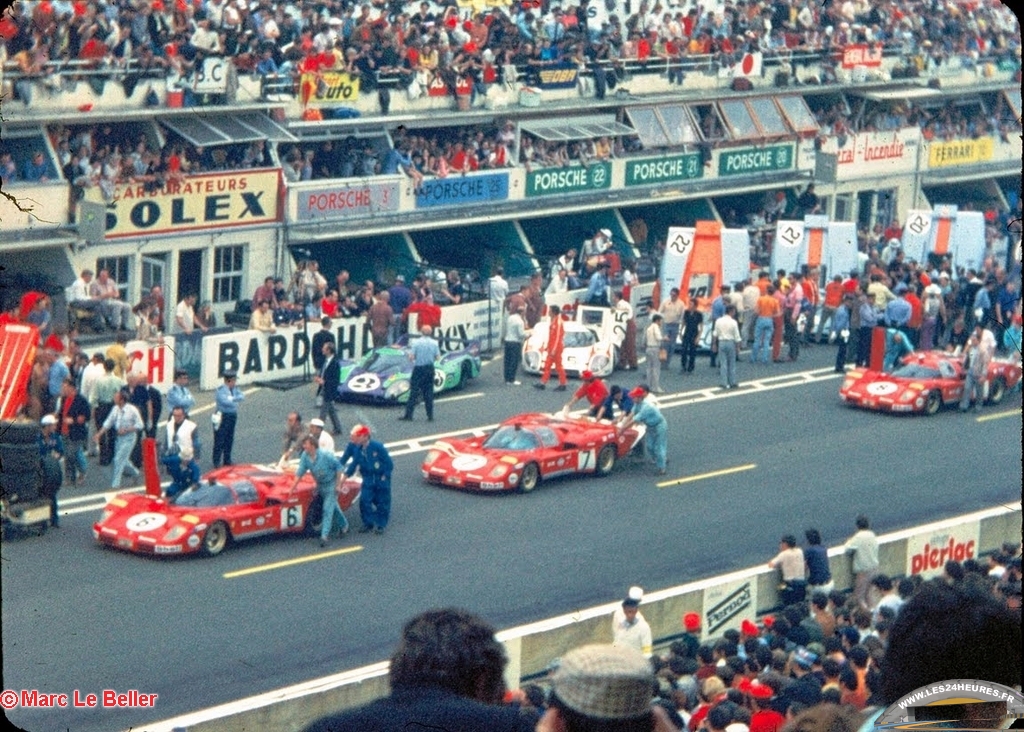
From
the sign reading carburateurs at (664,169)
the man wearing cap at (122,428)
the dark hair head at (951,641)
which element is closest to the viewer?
the dark hair head at (951,641)

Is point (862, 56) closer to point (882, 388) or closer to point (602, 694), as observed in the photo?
point (882, 388)

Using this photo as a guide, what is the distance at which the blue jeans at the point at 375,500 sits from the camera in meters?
21.5

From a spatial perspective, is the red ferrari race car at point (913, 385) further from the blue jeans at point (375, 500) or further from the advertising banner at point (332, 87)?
the advertising banner at point (332, 87)

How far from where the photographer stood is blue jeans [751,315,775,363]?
107ft

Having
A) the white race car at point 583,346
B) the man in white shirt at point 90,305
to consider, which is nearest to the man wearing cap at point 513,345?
the white race car at point 583,346

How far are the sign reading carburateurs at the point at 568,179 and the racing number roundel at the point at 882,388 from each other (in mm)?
10757

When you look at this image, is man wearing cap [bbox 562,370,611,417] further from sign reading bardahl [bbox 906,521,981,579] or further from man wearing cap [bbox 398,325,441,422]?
sign reading bardahl [bbox 906,521,981,579]

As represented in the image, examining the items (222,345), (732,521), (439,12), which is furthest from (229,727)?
(439,12)

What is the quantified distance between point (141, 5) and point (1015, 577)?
2026cm

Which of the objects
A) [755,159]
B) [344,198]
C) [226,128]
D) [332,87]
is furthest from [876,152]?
[226,128]

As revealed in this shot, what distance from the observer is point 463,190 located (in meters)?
36.4

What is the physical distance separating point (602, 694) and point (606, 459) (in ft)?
69.0

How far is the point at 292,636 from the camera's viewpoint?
59.2 ft

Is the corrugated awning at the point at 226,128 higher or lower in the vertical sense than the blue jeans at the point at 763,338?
higher
